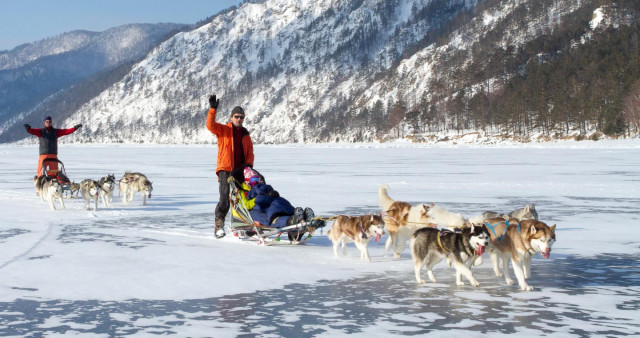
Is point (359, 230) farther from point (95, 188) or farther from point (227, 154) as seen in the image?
point (95, 188)

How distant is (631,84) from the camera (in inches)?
2872

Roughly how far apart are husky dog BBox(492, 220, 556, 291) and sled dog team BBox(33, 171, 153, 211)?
35.1 ft

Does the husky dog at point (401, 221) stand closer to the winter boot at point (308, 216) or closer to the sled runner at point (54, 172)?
the winter boot at point (308, 216)

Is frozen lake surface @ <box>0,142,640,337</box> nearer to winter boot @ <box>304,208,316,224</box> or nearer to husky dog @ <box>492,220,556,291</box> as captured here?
husky dog @ <box>492,220,556,291</box>

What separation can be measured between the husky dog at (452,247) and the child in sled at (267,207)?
2.49 meters

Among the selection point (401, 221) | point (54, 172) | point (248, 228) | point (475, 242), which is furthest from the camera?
point (54, 172)

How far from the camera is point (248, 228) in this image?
9438 mm

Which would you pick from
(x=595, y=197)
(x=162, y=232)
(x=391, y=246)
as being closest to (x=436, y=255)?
(x=391, y=246)

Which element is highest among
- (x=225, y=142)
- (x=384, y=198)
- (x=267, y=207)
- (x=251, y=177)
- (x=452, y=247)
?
(x=225, y=142)

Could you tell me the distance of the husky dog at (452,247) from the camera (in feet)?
19.7

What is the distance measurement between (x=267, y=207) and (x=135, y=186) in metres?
7.54

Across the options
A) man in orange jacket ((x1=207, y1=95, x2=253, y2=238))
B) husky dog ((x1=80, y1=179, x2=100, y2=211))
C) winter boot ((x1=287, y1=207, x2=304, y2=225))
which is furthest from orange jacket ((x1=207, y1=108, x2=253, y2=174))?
husky dog ((x1=80, y1=179, x2=100, y2=211))

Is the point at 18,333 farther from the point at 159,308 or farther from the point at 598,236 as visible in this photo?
the point at 598,236

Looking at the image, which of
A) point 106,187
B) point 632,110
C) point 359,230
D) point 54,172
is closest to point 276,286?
point 359,230
